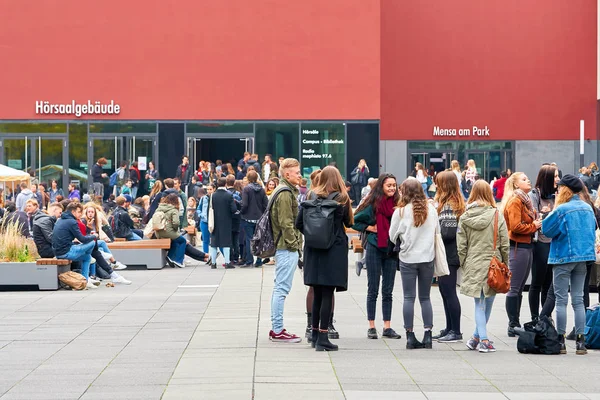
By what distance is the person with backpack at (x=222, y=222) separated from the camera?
20.8 m

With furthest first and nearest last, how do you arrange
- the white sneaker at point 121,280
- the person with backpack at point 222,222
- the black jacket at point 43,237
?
Result: the person with backpack at point 222,222 → the white sneaker at point 121,280 → the black jacket at point 43,237

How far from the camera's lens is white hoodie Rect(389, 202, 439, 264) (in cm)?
1054

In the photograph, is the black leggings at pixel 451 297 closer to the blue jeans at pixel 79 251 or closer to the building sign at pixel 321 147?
the blue jeans at pixel 79 251

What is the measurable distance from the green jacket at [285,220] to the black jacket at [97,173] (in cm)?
2470

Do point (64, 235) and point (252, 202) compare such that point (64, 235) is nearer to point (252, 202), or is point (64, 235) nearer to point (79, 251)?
point (79, 251)

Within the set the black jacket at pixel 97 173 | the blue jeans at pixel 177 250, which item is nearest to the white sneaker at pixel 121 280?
the blue jeans at pixel 177 250

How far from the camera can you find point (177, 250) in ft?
70.4

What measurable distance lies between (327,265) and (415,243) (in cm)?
93

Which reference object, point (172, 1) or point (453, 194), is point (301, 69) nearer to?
point (172, 1)

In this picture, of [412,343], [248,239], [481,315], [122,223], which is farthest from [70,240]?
[481,315]

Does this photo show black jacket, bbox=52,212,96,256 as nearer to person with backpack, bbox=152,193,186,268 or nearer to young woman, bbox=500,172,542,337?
person with backpack, bbox=152,193,186,268

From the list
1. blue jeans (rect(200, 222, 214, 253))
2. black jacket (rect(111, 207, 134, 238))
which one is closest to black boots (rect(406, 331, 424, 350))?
blue jeans (rect(200, 222, 214, 253))

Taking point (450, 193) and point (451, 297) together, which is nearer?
point (451, 297)

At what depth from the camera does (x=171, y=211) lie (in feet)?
70.0
